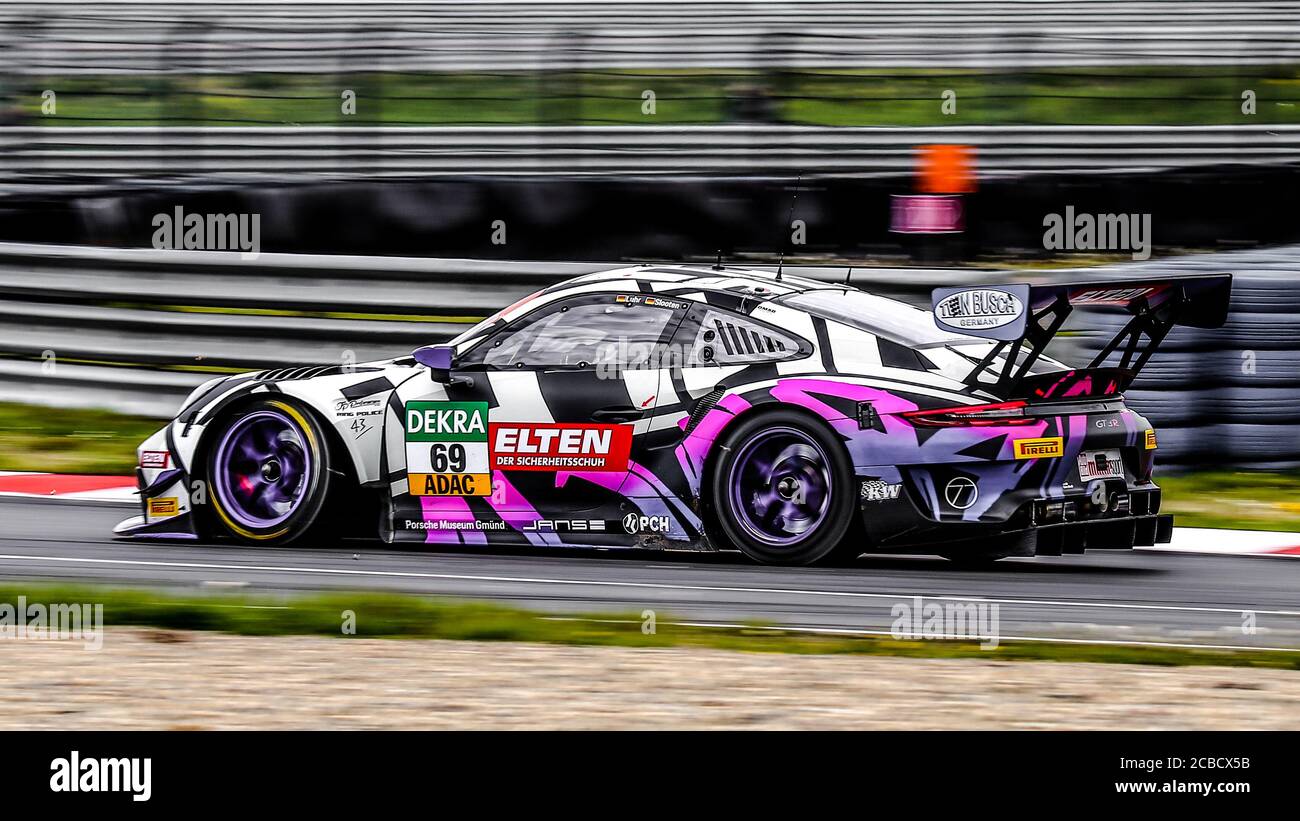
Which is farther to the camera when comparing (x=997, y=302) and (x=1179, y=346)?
(x=1179, y=346)

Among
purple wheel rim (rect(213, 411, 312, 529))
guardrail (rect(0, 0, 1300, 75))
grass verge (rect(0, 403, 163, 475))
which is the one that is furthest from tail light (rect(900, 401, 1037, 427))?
guardrail (rect(0, 0, 1300, 75))

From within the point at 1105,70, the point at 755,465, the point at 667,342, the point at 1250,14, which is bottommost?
the point at 755,465

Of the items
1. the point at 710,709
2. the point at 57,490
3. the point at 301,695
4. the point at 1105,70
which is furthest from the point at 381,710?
the point at 1105,70

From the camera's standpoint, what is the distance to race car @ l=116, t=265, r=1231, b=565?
297 inches

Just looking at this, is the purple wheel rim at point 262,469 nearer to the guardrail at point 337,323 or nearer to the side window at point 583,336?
the side window at point 583,336

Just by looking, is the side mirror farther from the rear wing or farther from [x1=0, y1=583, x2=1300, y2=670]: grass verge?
the rear wing

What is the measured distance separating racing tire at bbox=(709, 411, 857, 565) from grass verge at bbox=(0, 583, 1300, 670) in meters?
1.07

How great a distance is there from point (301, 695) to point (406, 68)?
32.1ft

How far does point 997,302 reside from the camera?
7312mm

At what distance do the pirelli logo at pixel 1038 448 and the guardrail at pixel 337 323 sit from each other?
292 centimetres

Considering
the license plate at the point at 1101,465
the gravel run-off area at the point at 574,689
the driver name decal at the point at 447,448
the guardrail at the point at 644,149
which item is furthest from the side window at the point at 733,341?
the guardrail at the point at 644,149

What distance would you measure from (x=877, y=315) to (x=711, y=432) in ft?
3.22

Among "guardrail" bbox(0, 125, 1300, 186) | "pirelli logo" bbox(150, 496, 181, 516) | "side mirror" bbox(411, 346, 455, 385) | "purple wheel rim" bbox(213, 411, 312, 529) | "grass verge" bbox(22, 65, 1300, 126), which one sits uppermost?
"grass verge" bbox(22, 65, 1300, 126)

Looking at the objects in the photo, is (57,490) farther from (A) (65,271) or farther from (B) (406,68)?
(B) (406,68)
